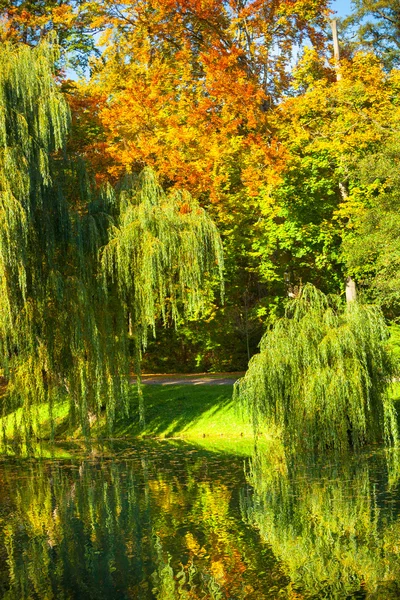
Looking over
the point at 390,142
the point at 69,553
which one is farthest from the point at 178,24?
the point at 69,553

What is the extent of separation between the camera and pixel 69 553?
1095 cm

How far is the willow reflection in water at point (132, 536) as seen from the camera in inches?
366

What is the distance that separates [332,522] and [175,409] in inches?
572

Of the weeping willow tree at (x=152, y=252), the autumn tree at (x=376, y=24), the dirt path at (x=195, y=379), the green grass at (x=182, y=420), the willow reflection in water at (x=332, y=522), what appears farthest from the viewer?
the autumn tree at (x=376, y=24)

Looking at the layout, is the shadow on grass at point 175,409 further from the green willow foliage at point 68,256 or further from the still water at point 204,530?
the still water at point 204,530

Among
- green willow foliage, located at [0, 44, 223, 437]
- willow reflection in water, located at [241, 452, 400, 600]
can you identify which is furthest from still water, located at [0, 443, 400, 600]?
green willow foliage, located at [0, 44, 223, 437]

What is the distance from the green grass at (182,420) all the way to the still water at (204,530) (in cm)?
532

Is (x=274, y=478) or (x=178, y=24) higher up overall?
(x=178, y=24)

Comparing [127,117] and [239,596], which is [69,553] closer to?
[239,596]

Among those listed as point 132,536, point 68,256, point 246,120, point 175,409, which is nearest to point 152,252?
point 68,256

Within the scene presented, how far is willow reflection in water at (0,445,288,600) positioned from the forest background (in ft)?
34.0

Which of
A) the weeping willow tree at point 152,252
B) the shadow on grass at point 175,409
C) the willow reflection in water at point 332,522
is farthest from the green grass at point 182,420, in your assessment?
the willow reflection in water at point 332,522

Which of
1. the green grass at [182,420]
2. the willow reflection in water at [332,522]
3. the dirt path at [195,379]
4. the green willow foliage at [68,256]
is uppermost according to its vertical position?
the green willow foliage at [68,256]

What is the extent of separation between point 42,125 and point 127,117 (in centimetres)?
1271
